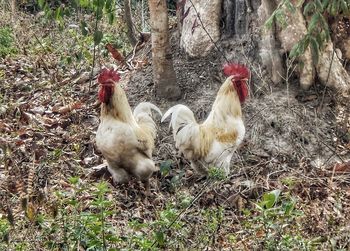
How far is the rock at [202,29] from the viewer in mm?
8766

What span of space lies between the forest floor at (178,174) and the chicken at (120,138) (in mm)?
201

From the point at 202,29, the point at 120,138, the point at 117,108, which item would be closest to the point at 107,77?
the point at 117,108

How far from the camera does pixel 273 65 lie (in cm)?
827

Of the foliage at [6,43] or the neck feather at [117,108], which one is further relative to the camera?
the foliage at [6,43]

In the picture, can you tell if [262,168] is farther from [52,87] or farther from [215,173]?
[52,87]

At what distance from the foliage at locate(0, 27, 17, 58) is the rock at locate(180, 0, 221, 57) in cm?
397

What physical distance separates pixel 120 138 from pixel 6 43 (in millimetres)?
5934

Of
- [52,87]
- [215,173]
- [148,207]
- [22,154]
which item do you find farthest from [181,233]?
[52,87]

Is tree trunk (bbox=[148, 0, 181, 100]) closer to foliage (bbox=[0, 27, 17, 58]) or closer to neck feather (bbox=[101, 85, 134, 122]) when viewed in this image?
neck feather (bbox=[101, 85, 134, 122])

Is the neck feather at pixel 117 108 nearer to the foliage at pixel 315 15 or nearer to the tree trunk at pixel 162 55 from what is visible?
the tree trunk at pixel 162 55

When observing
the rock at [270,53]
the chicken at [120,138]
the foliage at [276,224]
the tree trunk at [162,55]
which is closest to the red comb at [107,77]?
the chicken at [120,138]

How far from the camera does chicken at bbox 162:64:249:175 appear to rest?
7.21 metres

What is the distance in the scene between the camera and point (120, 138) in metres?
6.83

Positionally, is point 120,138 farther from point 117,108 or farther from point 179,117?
point 179,117
